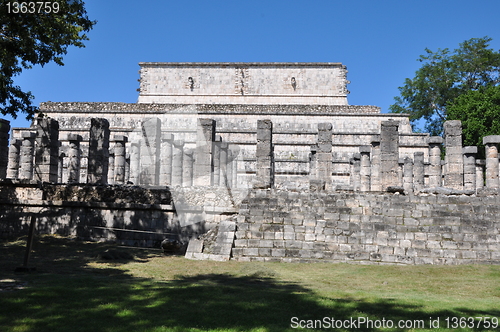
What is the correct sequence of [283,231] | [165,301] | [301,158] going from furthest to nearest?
[301,158]
[283,231]
[165,301]

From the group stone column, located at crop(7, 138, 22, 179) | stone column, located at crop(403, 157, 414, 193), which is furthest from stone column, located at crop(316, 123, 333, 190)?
stone column, located at crop(7, 138, 22, 179)

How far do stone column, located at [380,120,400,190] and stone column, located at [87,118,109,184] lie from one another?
385 inches

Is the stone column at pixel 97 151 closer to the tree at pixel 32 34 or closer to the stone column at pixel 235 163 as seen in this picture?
the tree at pixel 32 34

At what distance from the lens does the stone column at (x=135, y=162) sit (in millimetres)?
25036

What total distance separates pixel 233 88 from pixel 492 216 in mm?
29936

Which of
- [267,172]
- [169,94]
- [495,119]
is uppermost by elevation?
[169,94]

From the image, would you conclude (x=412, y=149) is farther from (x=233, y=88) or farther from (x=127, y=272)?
(x=127, y=272)

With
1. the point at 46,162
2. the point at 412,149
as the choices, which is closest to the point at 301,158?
the point at 412,149

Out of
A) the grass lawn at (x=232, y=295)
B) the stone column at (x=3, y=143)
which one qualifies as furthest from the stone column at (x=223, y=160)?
the grass lawn at (x=232, y=295)

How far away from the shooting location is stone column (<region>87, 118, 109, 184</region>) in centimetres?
1625

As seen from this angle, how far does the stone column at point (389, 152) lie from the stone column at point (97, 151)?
32.1ft

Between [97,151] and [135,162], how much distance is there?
942cm

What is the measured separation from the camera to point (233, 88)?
39594mm

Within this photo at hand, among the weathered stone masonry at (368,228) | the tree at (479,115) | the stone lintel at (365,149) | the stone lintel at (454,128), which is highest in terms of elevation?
the tree at (479,115)
